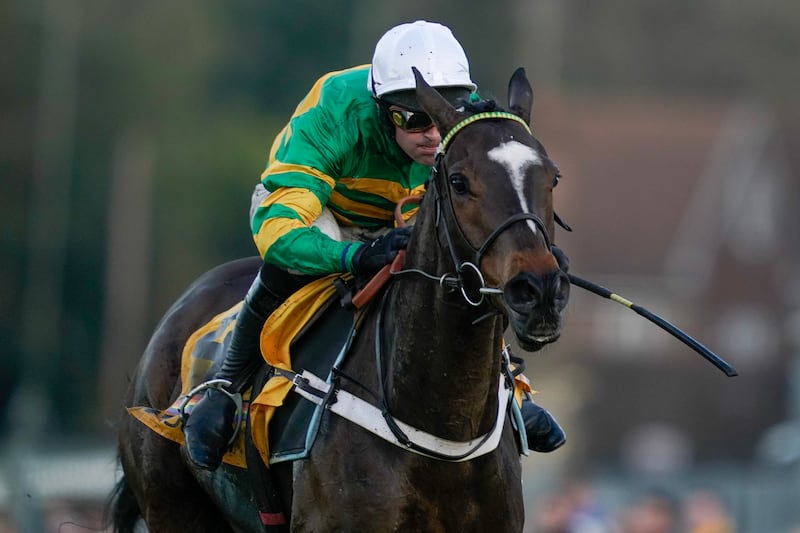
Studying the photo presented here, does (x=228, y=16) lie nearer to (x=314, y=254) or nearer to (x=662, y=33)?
(x=662, y=33)

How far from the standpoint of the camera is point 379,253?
6383 millimetres

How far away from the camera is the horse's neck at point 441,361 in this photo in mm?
6082

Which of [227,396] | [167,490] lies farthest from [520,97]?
[167,490]

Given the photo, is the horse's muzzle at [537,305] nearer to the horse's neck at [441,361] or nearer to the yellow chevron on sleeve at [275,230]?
the horse's neck at [441,361]

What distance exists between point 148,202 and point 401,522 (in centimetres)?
4373

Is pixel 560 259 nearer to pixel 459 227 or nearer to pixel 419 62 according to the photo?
pixel 459 227

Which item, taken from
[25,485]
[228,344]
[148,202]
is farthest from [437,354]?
[148,202]

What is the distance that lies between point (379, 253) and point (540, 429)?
4.07 feet

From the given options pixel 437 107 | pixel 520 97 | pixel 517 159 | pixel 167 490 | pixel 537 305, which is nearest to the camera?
pixel 537 305

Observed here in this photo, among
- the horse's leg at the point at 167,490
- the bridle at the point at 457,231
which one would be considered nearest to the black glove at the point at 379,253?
the bridle at the point at 457,231

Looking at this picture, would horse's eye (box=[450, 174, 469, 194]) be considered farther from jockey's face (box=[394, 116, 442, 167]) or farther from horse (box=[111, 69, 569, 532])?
jockey's face (box=[394, 116, 442, 167])

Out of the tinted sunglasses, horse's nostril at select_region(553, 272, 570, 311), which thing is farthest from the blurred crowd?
horse's nostril at select_region(553, 272, 570, 311)

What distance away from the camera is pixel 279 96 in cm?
6481

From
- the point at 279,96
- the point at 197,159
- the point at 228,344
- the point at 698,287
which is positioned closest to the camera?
the point at 228,344
